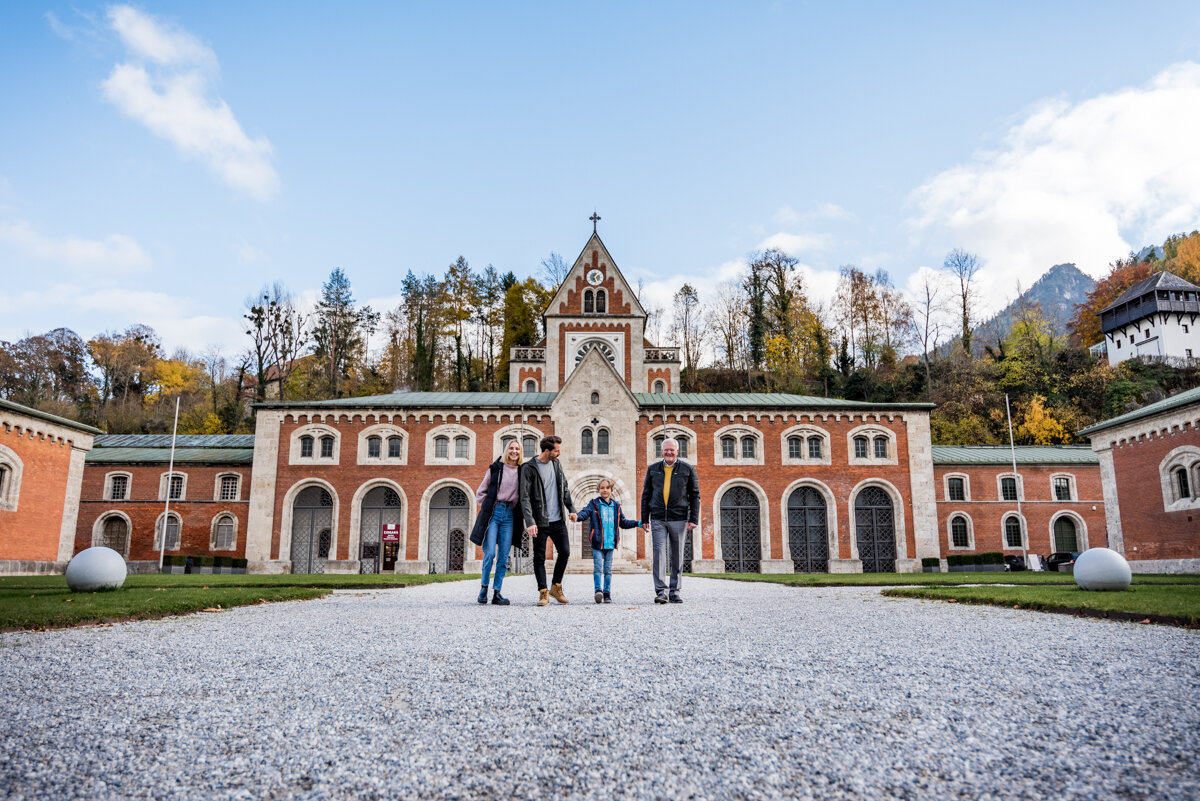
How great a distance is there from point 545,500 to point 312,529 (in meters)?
26.3

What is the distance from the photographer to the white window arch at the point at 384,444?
33.2 m

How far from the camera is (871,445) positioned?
34.0 meters

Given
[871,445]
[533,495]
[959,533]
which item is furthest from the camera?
[959,533]

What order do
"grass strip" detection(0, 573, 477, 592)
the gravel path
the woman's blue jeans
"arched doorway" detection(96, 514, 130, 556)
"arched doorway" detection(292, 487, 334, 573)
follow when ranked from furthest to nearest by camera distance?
"arched doorway" detection(96, 514, 130, 556) < "arched doorway" detection(292, 487, 334, 573) < "grass strip" detection(0, 573, 477, 592) < the woman's blue jeans < the gravel path

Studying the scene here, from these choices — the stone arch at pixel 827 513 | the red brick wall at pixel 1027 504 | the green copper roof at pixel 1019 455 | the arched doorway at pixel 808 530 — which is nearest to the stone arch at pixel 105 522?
the stone arch at pixel 827 513

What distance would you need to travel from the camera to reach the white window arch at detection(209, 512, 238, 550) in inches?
1344

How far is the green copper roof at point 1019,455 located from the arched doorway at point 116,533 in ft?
129

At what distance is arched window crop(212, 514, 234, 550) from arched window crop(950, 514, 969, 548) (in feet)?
114

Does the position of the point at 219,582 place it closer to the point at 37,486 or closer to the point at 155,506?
the point at 37,486

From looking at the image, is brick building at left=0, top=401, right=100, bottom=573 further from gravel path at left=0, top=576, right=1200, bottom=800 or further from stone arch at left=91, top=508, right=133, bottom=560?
gravel path at left=0, top=576, right=1200, bottom=800

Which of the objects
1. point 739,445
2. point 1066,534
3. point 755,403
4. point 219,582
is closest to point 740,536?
point 739,445

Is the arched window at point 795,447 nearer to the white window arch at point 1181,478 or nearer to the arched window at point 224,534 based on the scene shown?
the white window arch at point 1181,478

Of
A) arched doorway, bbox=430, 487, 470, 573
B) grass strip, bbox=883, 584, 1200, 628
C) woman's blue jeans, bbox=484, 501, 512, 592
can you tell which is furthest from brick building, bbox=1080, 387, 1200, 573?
arched doorway, bbox=430, 487, 470, 573

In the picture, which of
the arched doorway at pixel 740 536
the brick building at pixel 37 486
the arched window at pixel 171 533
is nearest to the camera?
the brick building at pixel 37 486
